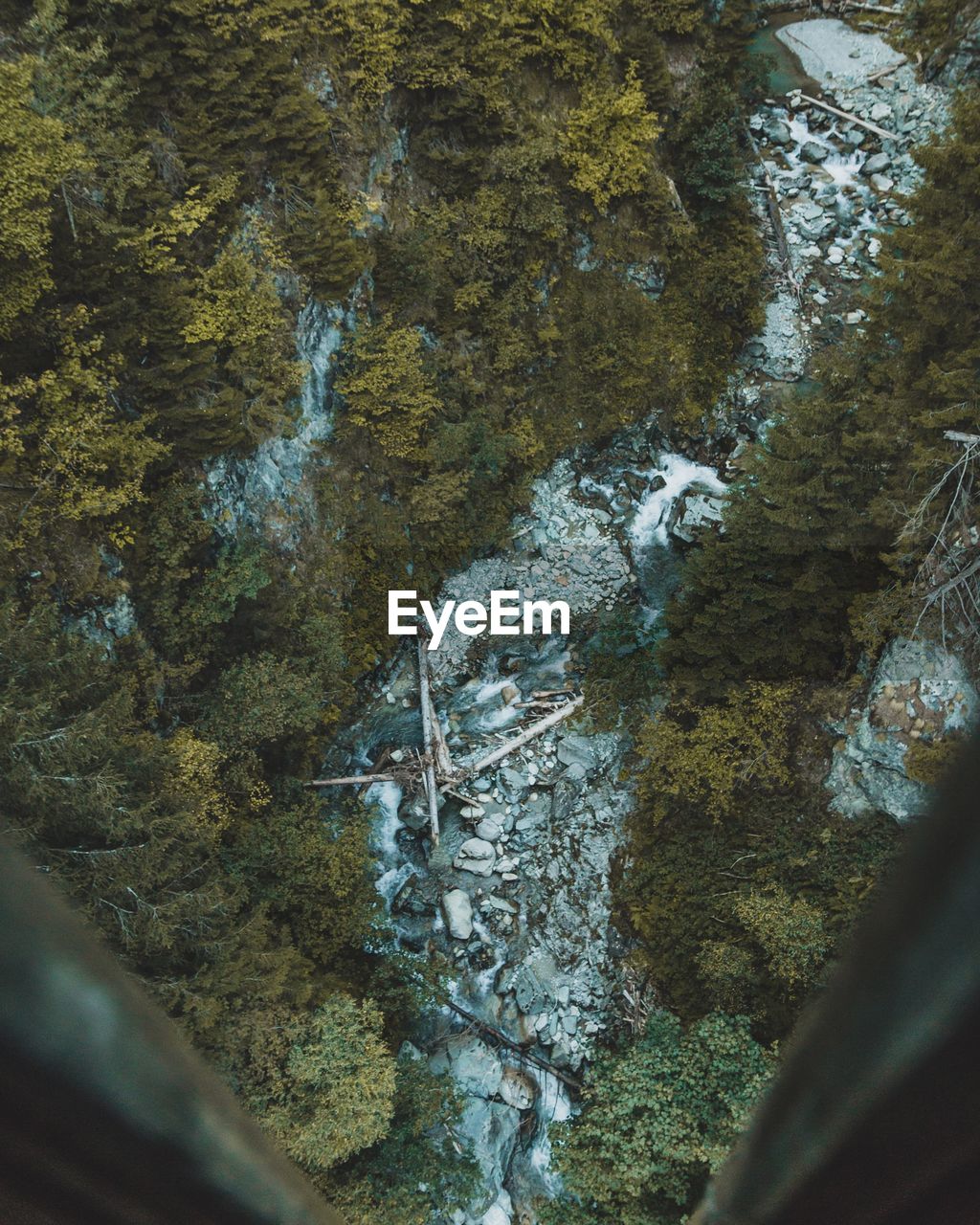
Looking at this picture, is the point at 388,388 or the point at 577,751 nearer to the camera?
the point at 388,388

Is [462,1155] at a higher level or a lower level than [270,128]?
lower

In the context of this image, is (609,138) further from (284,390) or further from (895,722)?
(895,722)

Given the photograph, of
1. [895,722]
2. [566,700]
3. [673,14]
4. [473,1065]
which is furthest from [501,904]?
[673,14]

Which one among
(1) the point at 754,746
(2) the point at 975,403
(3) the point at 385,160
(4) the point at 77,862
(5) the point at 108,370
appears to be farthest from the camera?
(3) the point at 385,160

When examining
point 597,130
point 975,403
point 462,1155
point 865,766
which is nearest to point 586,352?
point 597,130

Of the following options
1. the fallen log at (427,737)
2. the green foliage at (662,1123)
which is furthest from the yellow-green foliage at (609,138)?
the green foliage at (662,1123)

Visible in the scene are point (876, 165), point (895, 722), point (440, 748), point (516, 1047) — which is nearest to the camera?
point (895, 722)

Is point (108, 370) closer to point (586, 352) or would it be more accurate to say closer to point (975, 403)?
point (586, 352)

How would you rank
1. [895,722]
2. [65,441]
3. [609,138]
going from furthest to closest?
[609,138] < [895,722] < [65,441]
